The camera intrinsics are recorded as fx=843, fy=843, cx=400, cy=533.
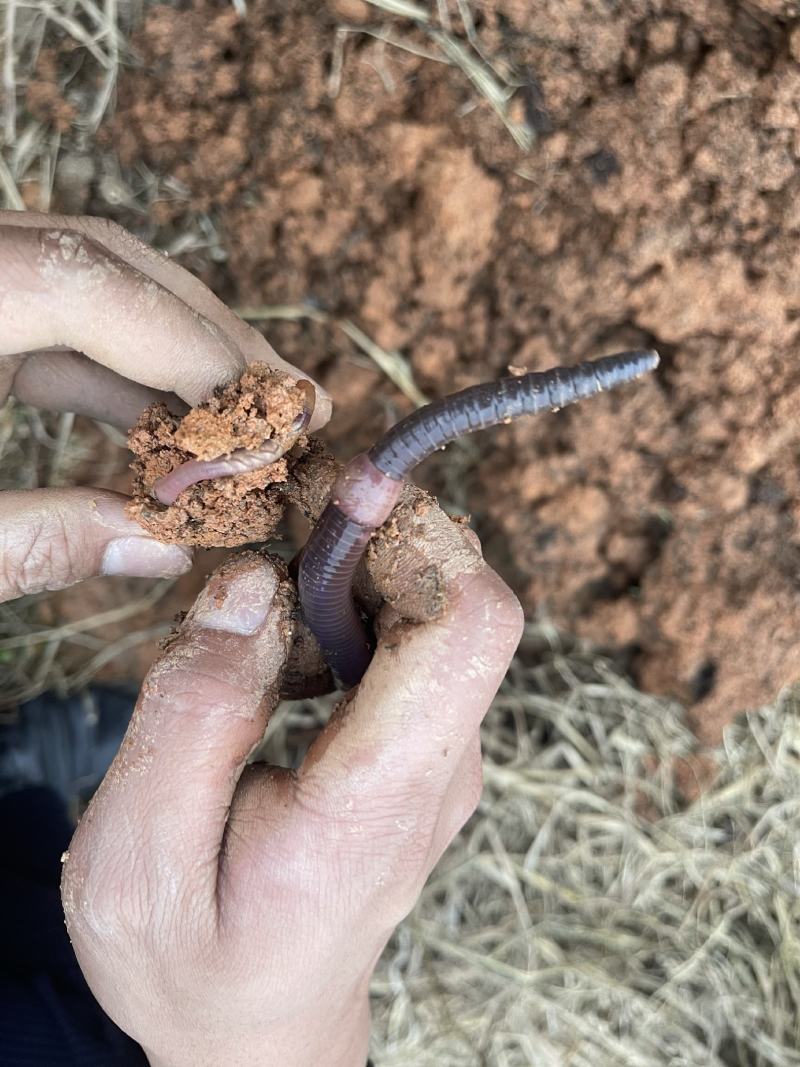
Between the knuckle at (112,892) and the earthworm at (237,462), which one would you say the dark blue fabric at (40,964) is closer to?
the knuckle at (112,892)

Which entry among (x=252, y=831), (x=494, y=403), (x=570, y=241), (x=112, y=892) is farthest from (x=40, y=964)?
(x=570, y=241)

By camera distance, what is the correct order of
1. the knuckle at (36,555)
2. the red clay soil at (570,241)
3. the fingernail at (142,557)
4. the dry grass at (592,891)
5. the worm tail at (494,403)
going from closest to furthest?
the worm tail at (494,403), the knuckle at (36,555), the fingernail at (142,557), the red clay soil at (570,241), the dry grass at (592,891)

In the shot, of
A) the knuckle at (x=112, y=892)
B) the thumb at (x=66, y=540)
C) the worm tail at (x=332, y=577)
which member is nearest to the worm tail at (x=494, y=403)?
the worm tail at (x=332, y=577)

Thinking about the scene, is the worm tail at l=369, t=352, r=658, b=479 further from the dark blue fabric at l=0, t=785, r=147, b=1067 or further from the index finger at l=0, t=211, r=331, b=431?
the dark blue fabric at l=0, t=785, r=147, b=1067

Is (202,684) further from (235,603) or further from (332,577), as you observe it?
(332,577)

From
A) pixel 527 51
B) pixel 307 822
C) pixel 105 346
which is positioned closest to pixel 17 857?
pixel 307 822

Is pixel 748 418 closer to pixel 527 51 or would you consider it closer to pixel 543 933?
pixel 527 51
